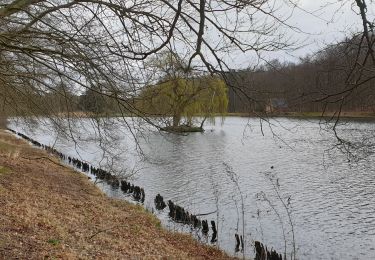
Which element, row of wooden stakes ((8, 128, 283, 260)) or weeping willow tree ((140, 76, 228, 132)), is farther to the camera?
row of wooden stakes ((8, 128, 283, 260))

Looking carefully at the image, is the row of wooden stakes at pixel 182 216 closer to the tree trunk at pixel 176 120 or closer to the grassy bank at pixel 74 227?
the grassy bank at pixel 74 227

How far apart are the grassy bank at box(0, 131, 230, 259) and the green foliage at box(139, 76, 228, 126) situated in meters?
2.49

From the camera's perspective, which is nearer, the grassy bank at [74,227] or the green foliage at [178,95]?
the green foliage at [178,95]

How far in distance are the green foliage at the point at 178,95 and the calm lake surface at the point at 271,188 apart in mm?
449

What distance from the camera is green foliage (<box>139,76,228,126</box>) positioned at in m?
5.05

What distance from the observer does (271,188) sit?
18078mm

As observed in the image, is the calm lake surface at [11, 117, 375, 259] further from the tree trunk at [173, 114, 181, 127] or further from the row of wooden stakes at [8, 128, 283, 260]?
the tree trunk at [173, 114, 181, 127]

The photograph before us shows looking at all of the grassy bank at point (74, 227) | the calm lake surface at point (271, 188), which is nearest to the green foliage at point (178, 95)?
the calm lake surface at point (271, 188)

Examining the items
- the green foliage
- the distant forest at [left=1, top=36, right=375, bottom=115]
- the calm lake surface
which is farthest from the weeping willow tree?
the calm lake surface

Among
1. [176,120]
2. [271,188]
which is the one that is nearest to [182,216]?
[271,188]

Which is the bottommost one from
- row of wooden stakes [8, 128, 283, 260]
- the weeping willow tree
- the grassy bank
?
row of wooden stakes [8, 128, 283, 260]

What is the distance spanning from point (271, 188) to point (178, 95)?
13.3 m

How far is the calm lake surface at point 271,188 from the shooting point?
9531mm

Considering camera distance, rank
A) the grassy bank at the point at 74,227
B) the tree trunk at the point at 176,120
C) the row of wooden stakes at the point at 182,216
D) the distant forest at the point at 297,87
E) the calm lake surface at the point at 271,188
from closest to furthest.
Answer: the distant forest at the point at 297,87 → the tree trunk at the point at 176,120 → the grassy bank at the point at 74,227 → the calm lake surface at the point at 271,188 → the row of wooden stakes at the point at 182,216
